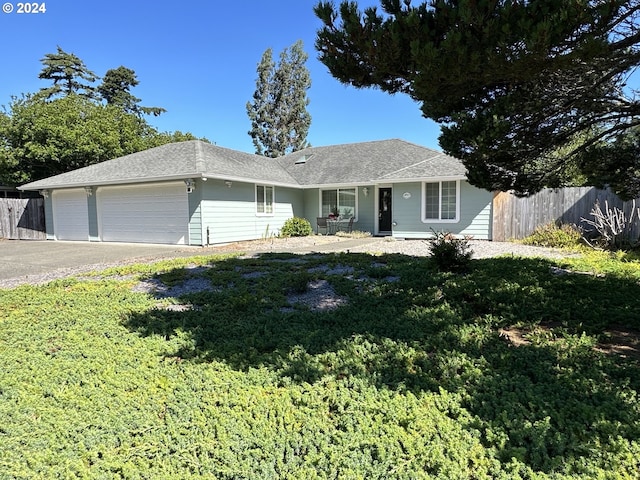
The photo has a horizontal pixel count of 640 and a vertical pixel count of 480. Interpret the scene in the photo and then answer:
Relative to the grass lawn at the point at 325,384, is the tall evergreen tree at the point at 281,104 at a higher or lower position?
higher

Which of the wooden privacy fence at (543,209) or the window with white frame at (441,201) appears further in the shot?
the window with white frame at (441,201)

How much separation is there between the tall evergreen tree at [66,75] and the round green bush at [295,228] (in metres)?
28.8

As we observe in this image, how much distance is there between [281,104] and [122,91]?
17343 millimetres

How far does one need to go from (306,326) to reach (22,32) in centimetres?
1502

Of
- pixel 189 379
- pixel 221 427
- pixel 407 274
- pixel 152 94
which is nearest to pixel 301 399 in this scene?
pixel 221 427

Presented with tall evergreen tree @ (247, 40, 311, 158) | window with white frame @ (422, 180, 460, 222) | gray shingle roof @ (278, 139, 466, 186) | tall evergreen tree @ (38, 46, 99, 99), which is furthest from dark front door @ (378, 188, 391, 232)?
tall evergreen tree @ (38, 46, 99, 99)

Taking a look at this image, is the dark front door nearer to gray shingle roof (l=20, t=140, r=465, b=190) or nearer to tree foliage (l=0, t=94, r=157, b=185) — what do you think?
gray shingle roof (l=20, t=140, r=465, b=190)

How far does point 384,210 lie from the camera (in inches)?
672

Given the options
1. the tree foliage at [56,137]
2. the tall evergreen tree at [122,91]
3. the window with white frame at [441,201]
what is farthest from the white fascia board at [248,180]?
the tall evergreen tree at [122,91]

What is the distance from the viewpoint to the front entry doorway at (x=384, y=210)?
16953 millimetres

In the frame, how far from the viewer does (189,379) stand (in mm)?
3102

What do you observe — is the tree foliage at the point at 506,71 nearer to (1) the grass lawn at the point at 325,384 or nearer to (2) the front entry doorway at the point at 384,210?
(1) the grass lawn at the point at 325,384

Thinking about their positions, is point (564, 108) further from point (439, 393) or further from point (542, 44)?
point (439, 393)
